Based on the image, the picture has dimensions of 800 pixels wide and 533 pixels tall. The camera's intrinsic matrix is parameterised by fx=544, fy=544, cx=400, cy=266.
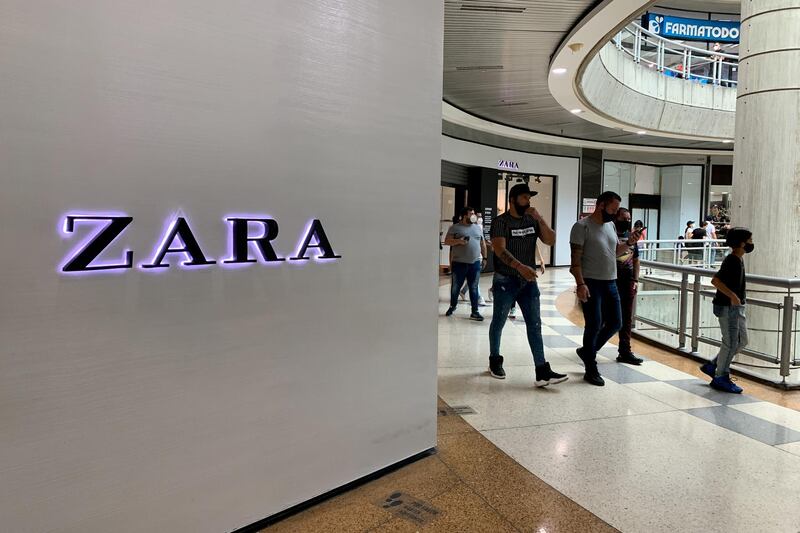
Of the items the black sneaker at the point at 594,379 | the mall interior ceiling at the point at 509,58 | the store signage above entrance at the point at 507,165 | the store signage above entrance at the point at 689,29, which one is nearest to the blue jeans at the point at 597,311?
the black sneaker at the point at 594,379

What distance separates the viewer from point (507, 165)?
55.6 ft

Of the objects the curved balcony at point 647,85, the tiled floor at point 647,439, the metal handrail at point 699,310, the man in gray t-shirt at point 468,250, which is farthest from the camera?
the curved balcony at point 647,85

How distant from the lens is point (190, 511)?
2338 mm

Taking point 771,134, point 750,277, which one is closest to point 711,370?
point 750,277

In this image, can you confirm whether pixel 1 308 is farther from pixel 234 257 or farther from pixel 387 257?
pixel 387 257

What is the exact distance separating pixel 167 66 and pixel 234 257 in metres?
0.82

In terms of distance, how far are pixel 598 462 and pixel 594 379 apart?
5.53 feet

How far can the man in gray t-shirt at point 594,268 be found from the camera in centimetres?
488

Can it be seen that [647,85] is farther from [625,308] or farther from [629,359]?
[629,359]

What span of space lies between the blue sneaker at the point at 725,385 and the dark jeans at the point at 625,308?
0.99 metres

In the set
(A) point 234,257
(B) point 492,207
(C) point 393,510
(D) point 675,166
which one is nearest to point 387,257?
(A) point 234,257

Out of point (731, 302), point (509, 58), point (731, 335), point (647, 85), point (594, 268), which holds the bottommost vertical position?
point (731, 335)

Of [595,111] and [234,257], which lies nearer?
[234,257]

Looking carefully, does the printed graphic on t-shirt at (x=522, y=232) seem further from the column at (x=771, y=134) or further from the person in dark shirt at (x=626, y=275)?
the column at (x=771, y=134)
